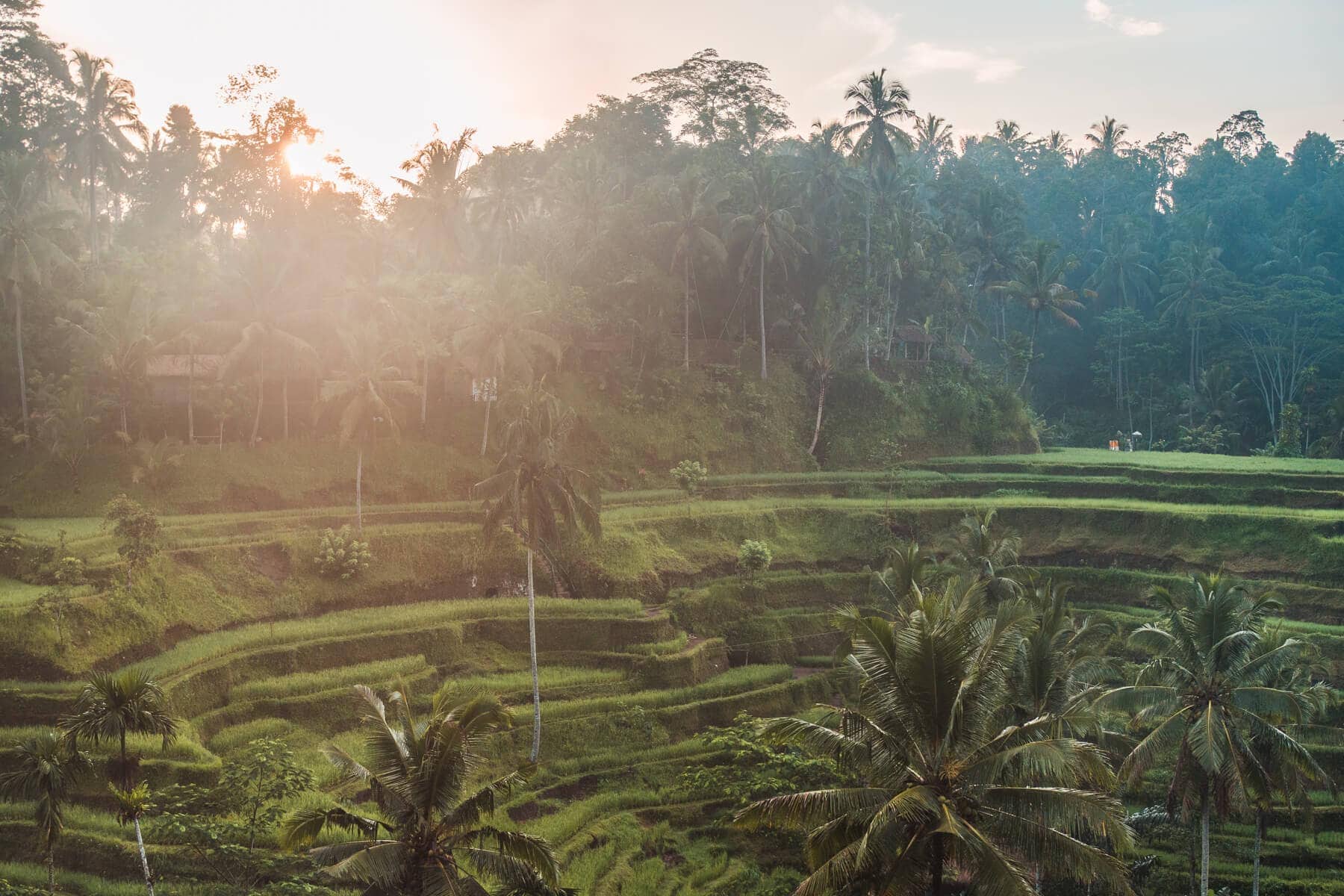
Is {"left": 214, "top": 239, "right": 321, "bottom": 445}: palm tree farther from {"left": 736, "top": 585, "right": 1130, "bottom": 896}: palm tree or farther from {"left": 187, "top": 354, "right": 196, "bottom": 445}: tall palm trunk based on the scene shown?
{"left": 736, "top": 585, "right": 1130, "bottom": 896}: palm tree

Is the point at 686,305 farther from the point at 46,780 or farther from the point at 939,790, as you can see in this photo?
the point at 939,790

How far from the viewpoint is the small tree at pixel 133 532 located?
86.9 ft

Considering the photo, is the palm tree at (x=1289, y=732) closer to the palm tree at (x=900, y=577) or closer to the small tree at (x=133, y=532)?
the palm tree at (x=900, y=577)

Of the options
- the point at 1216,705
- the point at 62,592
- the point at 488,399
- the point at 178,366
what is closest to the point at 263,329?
the point at 178,366

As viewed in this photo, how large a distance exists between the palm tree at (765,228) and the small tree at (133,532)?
1200 inches

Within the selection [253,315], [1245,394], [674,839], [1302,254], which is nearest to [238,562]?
[253,315]

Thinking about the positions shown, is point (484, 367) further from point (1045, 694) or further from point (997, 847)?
point (997, 847)

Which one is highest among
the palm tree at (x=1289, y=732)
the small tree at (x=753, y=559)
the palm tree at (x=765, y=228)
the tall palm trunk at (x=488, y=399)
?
the palm tree at (x=765, y=228)

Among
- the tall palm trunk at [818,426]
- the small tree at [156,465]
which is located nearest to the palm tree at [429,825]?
the small tree at [156,465]

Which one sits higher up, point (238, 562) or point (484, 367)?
point (484, 367)

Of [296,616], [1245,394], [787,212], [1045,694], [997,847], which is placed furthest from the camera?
[1245,394]

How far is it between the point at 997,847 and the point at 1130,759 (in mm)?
10314

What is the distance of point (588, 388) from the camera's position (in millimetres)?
47188

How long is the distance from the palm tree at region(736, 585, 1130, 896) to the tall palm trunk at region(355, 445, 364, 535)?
72.9ft
